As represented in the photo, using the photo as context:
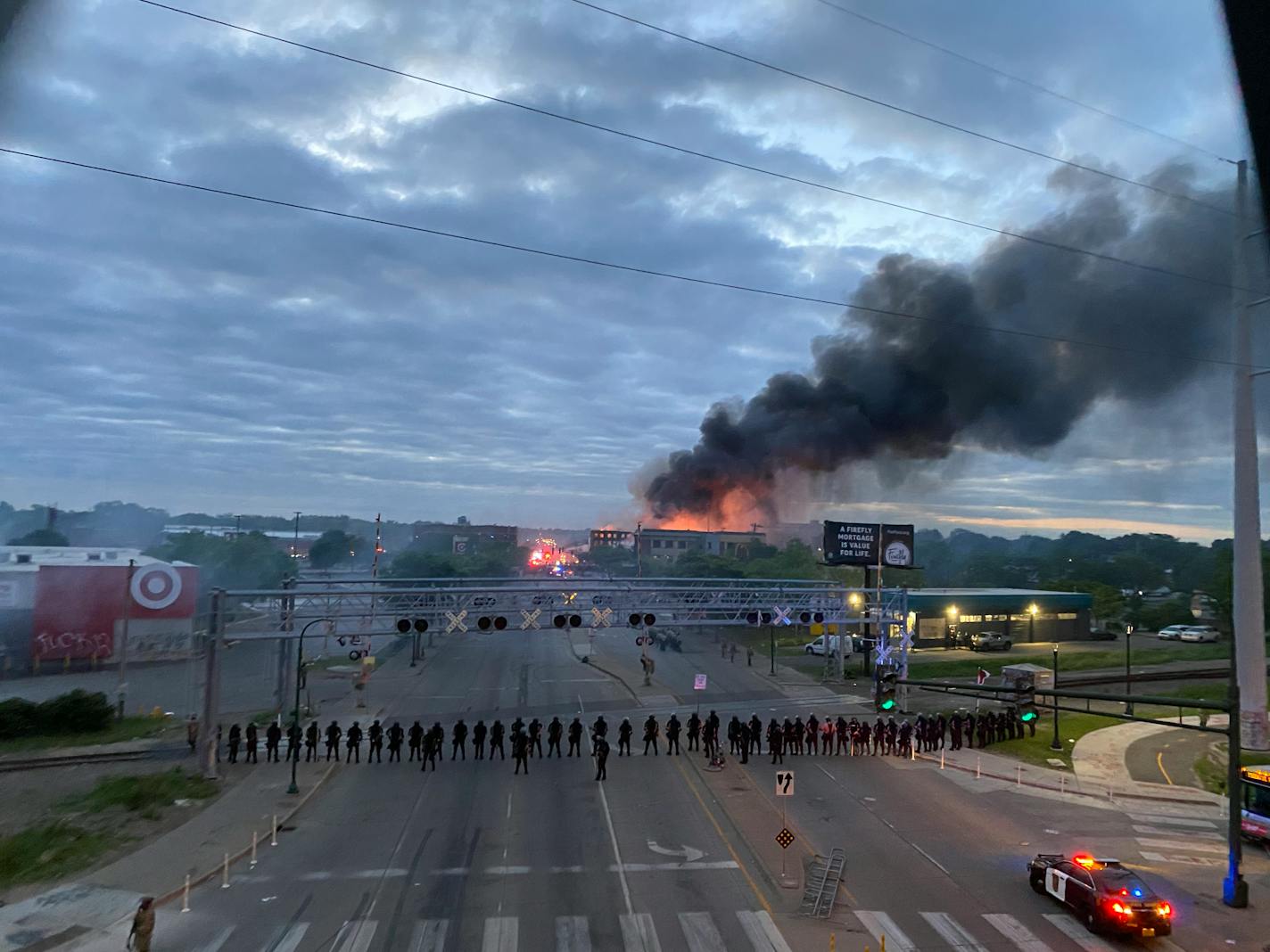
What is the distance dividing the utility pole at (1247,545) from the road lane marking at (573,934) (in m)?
27.6

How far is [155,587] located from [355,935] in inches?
1567

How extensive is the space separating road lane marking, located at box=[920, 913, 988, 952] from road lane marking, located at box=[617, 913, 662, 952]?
14.7 feet

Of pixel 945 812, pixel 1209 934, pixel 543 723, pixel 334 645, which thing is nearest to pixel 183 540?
pixel 334 645

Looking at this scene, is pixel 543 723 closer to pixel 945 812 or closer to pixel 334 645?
pixel 945 812

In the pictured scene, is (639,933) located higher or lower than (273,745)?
higher

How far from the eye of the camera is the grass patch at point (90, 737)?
28.0 meters

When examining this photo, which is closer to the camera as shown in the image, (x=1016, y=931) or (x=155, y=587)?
(x=1016, y=931)

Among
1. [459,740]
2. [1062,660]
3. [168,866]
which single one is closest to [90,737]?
[459,740]

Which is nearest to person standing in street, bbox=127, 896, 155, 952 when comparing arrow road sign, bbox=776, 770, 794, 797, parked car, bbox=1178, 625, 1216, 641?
arrow road sign, bbox=776, 770, 794, 797

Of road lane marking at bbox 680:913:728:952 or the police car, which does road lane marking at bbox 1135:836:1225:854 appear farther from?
road lane marking at bbox 680:913:728:952

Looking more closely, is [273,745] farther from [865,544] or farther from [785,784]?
[865,544]

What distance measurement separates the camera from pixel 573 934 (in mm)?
12109

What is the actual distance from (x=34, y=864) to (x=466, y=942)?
967 centimetres

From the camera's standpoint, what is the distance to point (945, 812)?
20031mm
